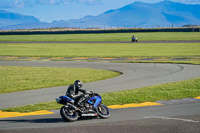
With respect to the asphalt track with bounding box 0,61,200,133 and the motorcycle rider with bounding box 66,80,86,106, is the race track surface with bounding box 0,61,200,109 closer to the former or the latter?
A: the asphalt track with bounding box 0,61,200,133

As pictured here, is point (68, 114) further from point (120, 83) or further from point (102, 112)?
point (120, 83)

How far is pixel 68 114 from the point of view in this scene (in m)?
13.1

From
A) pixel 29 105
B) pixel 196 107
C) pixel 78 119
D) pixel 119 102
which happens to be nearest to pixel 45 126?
pixel 78 119

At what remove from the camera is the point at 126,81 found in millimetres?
24328

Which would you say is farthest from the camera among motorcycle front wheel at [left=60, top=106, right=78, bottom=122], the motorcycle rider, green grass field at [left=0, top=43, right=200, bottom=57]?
green grass field at [left=0, top=43, right=200, bottom=57]

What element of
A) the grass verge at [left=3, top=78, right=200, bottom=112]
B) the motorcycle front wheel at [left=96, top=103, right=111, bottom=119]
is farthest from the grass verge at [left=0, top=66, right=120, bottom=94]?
the motorcycle front wheel at [left=96, top=103, right=111, bottom=119]

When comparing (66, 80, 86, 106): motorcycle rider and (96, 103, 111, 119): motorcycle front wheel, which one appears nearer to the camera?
(66, 80, 86, 106): motorcycle rider

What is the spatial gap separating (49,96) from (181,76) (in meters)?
11.1

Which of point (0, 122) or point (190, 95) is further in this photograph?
point (190, 95)

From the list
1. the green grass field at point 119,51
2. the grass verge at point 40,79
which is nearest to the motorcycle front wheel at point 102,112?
the grass verge at point 40,79

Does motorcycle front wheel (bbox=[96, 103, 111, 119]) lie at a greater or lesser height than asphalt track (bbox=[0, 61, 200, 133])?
greater

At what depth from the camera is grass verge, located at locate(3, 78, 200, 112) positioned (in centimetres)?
1633

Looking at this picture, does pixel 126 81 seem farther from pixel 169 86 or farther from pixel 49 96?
pixel 49 96

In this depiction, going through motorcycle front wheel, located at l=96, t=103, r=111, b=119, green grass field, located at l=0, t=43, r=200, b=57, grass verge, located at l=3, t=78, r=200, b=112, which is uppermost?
motorcycle front wheel, located at l=96, t=103, r=111, b=119
